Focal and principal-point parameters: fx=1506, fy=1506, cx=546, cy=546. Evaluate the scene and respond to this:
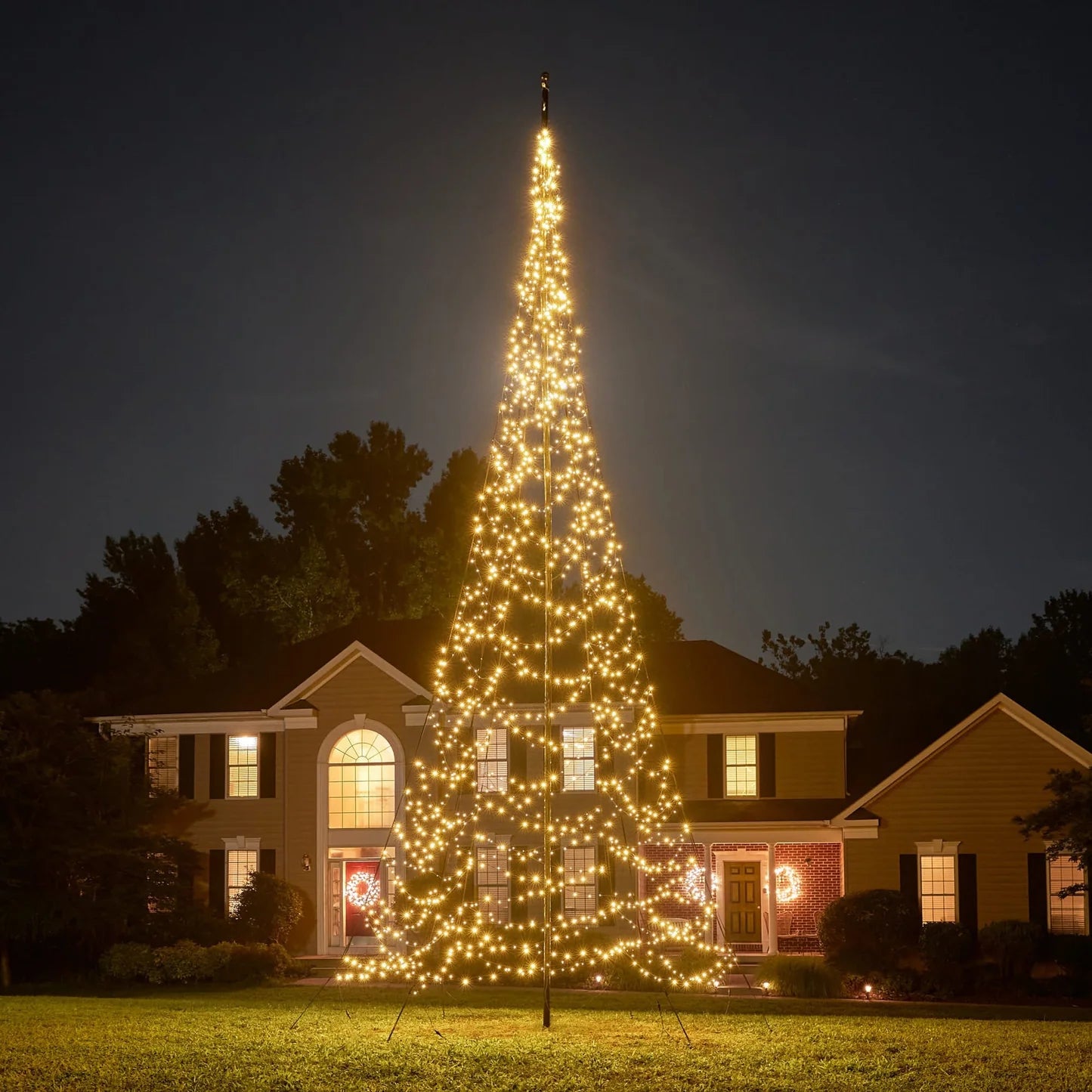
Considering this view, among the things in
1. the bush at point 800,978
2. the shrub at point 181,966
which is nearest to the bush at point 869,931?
the bush at point 800,978

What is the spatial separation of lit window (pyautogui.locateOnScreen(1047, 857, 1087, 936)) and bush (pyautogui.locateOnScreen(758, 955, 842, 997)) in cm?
604

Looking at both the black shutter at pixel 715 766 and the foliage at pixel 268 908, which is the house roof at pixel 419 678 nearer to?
the black shutter at pixel 715 766

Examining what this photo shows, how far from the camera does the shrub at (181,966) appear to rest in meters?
25.8

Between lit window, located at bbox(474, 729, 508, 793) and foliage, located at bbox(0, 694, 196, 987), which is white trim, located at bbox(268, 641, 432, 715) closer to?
lit window, located at bbox(474, 729, 508, 793)

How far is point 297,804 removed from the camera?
31531 millimetres

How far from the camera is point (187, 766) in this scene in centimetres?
3253

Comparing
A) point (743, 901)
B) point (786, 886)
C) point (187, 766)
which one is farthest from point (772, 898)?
point (187, 766)

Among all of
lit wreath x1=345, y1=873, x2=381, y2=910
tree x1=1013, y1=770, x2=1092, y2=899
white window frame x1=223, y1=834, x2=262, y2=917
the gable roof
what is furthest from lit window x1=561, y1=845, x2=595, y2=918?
tree x1=1013, y1=770, x2=1092, y2=899

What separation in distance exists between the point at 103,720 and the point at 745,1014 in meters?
18.7

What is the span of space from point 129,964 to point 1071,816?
52.4 feet

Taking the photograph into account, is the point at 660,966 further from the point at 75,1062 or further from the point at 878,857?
the point at 878,857

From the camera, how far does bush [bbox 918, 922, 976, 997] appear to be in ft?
83.1

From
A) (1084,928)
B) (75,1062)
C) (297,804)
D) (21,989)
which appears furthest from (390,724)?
(75,1062)

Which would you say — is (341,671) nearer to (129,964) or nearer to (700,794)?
(129,964)
